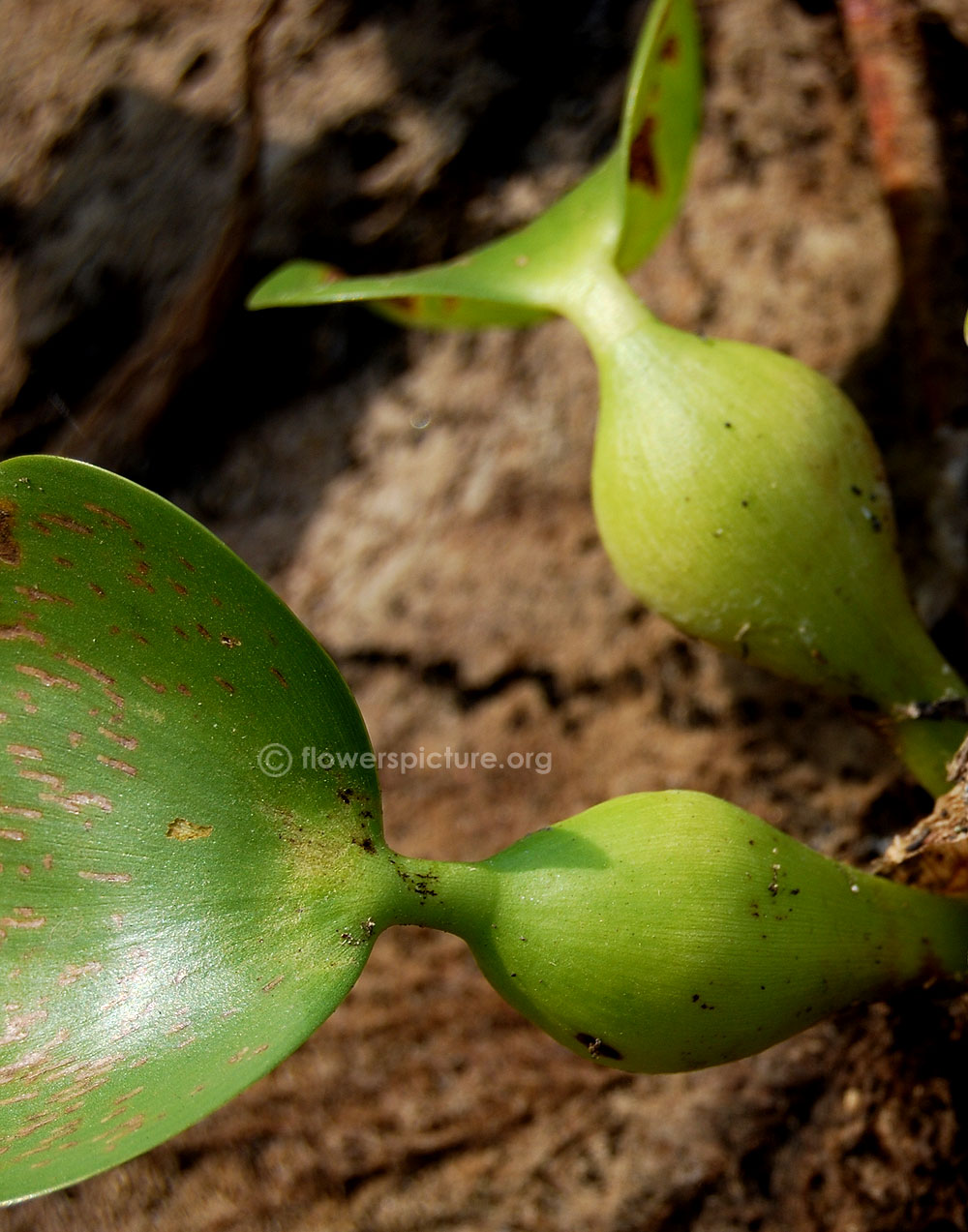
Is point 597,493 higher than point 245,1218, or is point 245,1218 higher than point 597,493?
point 597,493

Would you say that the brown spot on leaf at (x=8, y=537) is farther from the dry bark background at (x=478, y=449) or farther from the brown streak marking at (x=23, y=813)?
the dry bark background at (x=478, y=449)

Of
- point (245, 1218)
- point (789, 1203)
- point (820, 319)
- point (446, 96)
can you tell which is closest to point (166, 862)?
point (245, 1218)

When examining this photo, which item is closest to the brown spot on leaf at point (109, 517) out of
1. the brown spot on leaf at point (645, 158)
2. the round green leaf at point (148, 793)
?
the round green leaf at point (148, 793)

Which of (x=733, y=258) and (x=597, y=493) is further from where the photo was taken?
(x=733, y=258)

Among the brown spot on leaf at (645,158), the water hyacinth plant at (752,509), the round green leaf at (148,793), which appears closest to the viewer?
the round green leaf at (148,793)

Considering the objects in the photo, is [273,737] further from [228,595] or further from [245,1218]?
[245,1218]

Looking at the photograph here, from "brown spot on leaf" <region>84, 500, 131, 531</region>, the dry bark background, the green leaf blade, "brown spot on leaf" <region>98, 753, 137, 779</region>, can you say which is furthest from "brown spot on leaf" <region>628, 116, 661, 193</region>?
"brown spot on leaf" <region>98, 753, 137, 779</region>
